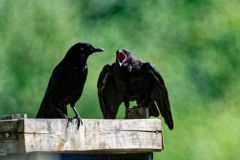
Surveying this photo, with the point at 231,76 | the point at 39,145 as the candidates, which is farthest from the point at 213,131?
the point at 39,145

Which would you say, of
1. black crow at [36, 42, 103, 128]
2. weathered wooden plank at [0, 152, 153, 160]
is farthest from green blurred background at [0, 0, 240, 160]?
weathered wooden plank at [0, 152, 153, 160]

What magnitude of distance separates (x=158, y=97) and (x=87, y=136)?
2285 mm

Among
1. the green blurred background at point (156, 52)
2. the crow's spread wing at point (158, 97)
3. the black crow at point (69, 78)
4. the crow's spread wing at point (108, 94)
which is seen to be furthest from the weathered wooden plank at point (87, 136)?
the green blurred background at point (156, 52)

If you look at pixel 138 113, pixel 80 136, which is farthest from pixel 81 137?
pixel 138 113

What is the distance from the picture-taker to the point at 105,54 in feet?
24.4

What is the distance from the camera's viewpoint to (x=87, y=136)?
3.70 m

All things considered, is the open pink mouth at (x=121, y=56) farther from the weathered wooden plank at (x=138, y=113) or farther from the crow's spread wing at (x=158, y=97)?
the weathered wooden plank at (x=138, y=113)

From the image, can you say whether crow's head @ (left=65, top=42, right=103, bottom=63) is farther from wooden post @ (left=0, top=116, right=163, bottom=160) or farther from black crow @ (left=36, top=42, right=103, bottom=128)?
wooden post @ (left=0, top=116, right=163, bottom=160)

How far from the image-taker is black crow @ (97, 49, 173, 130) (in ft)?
19.7

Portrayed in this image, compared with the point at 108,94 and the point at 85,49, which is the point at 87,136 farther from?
the point at 108,94

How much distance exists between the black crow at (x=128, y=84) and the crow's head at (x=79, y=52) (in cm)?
116

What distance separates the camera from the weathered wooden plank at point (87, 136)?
3.46 m

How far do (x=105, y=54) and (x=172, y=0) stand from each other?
3.12 feet

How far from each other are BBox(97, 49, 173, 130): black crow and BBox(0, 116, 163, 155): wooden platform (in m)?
1.92
